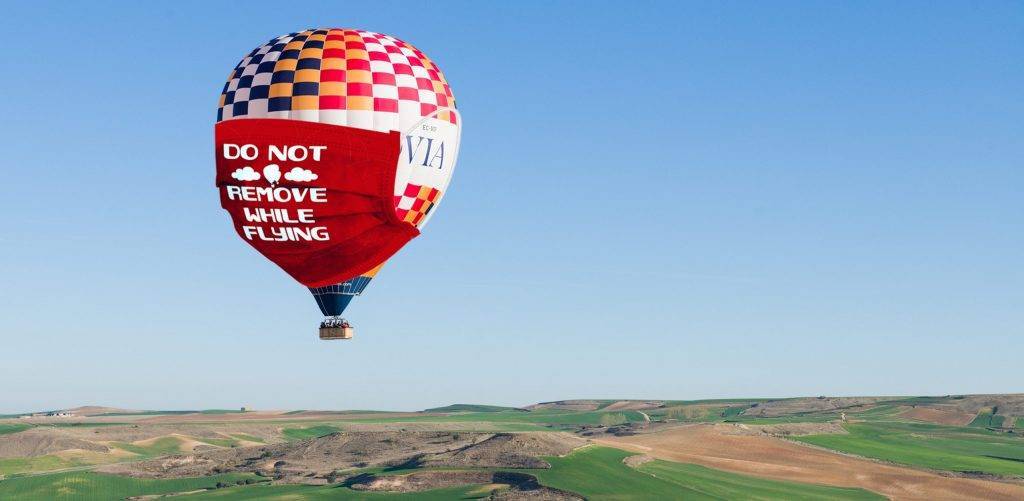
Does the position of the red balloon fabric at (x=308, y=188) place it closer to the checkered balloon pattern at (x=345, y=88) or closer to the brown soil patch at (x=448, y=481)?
the checkered balloon pattern at (x=345, y=88)

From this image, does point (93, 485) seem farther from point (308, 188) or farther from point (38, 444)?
point (308, 188)

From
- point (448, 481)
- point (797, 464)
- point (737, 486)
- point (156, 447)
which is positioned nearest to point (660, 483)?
point (737, 486)

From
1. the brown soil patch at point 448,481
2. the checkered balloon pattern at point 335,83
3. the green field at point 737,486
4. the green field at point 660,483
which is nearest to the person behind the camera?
the checkered balloon pattern at point 335,83

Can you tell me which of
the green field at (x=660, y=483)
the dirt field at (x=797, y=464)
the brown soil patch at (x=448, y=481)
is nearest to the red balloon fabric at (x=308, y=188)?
the green field at (x=660, y=483)

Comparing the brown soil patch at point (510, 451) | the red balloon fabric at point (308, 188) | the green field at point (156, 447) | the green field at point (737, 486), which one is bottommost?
the green field at point (737, 486)

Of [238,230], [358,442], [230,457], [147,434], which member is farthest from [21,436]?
[238,230]

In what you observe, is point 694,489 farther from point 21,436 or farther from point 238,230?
point 21,436
